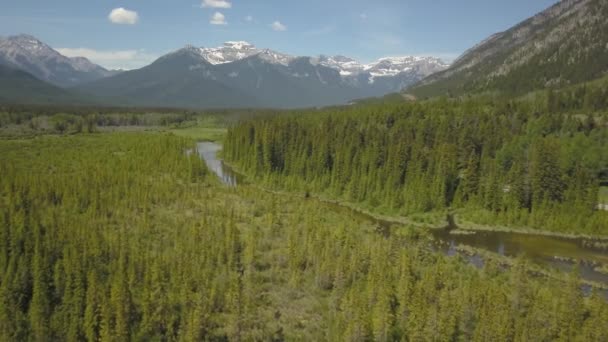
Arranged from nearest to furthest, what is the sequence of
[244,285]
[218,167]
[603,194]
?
[244,285] < [603,194] < [218,167]

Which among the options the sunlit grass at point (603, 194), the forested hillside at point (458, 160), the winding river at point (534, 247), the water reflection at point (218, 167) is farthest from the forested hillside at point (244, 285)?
the water reflection at point (218, 167)

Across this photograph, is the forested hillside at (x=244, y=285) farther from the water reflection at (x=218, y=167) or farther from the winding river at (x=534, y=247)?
the water reflection at (x=218, y=167)

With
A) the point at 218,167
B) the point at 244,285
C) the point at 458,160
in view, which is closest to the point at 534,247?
the point at 458,160

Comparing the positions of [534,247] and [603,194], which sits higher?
[603,194]

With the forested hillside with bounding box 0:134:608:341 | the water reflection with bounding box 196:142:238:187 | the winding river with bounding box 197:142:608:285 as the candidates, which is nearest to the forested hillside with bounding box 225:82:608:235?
the winding river with bounding box 197:142:608:285

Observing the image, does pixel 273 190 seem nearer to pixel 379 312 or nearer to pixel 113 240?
pixel 113 240

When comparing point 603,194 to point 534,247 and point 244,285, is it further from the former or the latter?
point 244,285

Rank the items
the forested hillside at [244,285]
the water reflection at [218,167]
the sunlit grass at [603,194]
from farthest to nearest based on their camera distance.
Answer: the water reflection at [218,167] → the sunlit grass at [603,194] → the forested hillside at [244,285]

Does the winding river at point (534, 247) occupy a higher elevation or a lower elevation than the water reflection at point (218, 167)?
lower
